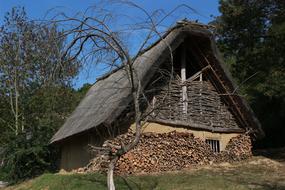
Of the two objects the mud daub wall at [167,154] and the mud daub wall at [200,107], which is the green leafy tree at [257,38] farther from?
the mud daub wall at [167,154]

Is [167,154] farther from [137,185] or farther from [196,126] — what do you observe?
[137,185]

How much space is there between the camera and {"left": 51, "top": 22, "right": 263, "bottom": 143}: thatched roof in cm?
1667

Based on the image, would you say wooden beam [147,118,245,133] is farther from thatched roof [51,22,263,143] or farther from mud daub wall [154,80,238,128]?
thatched roof [51,22,263,143]

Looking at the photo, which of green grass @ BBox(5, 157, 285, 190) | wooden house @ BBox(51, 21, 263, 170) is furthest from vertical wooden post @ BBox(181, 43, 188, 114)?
green grass @ BBox(5, 157, 285, 190)

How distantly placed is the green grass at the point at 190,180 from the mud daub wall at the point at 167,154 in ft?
3.61

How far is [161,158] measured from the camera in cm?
1825

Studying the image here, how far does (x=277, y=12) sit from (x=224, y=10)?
2.14 metres

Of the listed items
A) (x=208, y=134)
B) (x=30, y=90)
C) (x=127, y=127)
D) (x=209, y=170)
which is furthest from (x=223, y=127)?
(x=30, y=90)

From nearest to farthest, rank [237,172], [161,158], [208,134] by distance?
[237,172], [161,158], [208,134]

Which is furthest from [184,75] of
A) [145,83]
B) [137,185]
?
[137,185]

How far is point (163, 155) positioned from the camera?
720 inches

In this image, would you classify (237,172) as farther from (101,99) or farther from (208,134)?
(101,99)

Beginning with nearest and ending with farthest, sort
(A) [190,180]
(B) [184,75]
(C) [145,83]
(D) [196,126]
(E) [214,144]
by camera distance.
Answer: (A) [190,180] < (C) [145,83] < (D) [196,126] < (B) [184,75] < (E) [214,144]

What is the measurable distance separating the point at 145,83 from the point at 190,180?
3.84 metres
